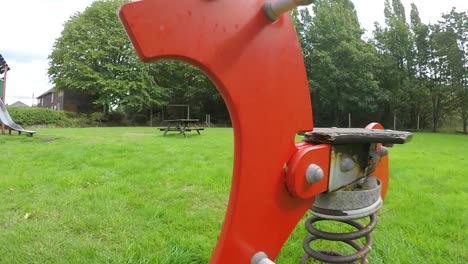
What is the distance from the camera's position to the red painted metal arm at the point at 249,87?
2.97 feet

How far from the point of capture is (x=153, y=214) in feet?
9.88

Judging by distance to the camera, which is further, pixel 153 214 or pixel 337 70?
pixel 337 70

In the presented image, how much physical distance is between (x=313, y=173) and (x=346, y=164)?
24 cm

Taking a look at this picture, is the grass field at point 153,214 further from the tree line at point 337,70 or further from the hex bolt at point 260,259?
the tree line at point 337,70

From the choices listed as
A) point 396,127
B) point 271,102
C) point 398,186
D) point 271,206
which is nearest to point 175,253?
point 271,206

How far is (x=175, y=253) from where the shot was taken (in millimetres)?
2211

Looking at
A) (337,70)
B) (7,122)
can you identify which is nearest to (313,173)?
(7,122)

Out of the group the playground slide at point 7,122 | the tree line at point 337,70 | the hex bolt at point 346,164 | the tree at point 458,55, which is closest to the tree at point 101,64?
the tree line at point 337,70

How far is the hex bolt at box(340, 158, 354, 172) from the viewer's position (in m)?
1.35

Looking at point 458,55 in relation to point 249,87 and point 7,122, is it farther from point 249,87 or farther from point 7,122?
point 249,87

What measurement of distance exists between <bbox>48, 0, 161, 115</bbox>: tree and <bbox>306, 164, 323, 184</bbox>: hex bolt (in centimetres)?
2788

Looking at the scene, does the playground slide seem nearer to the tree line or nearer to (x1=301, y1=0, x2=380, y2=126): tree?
the tree line

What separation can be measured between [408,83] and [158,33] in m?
28.8

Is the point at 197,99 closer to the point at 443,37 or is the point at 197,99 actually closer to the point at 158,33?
the point at 443,37
